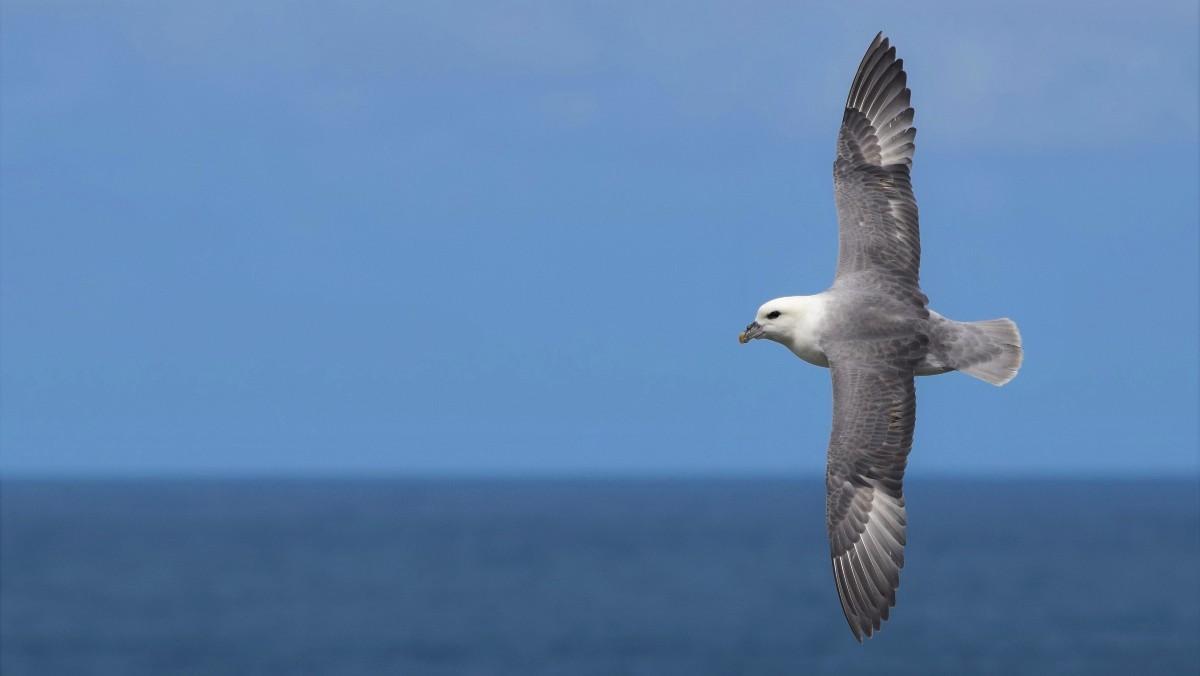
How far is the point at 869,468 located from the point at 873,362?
770mm

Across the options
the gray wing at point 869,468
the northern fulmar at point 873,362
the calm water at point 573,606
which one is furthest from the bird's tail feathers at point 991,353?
the calm water at point 573,606

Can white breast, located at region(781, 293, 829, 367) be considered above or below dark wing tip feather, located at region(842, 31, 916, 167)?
below

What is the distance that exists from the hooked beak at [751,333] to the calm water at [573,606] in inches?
2615

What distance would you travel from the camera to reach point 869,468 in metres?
12.9

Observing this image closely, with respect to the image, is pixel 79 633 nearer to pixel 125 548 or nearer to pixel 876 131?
pixel 125 548

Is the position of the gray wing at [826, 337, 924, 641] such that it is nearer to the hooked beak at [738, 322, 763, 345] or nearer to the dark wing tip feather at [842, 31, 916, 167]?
the hooked beak at [738, 322, 763, 345]

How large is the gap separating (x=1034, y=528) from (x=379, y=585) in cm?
8909

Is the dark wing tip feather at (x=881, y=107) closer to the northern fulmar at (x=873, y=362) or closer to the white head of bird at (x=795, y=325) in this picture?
the northern fulmar at (x=873, y=362)

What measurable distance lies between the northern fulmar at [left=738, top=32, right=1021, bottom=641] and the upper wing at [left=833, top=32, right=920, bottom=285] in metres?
0.02

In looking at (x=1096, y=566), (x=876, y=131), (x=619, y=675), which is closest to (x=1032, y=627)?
(x=619, y=675)

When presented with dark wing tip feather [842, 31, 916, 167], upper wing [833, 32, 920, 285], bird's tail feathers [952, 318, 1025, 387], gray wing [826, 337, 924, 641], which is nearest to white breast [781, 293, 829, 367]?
gray wing [826, 337, 924, 641]

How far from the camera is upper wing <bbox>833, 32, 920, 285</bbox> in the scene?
14.1m

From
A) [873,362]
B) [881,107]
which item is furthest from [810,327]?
[881,107]

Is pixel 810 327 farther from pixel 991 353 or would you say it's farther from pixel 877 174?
pixel 877 174
